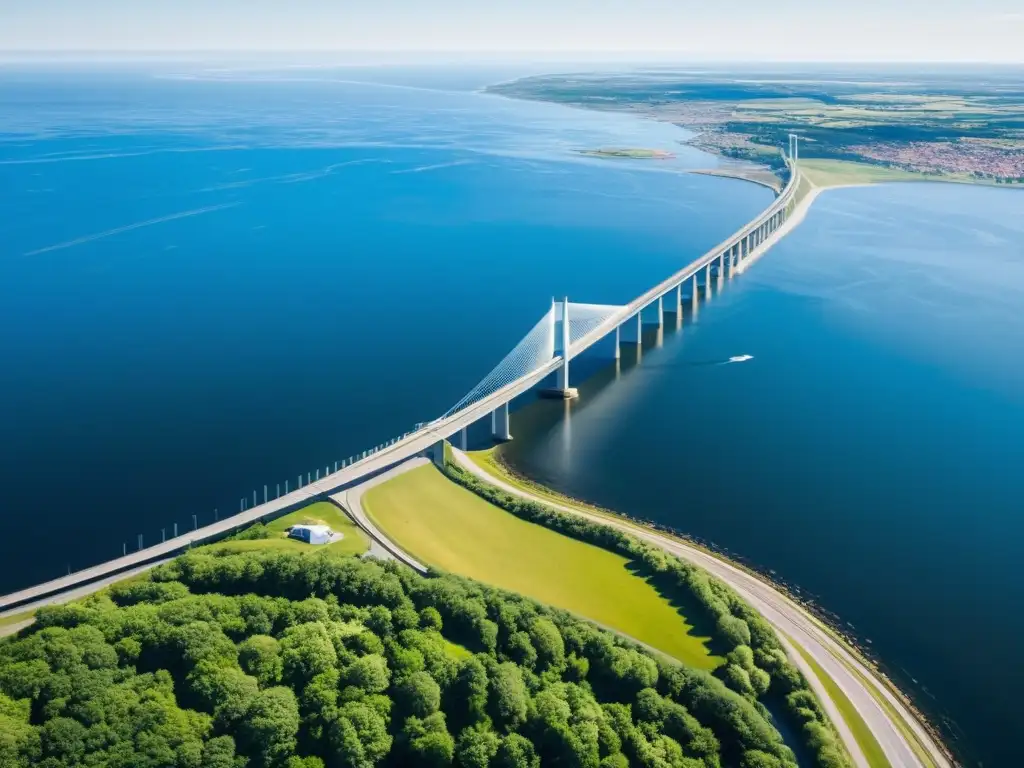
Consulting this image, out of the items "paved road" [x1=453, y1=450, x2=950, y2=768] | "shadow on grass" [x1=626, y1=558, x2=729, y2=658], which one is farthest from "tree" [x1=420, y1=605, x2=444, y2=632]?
"paved road" [x1=453, y1=450, x2=950, y2=768]

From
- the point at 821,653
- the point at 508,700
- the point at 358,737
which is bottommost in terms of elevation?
the point at 821,653

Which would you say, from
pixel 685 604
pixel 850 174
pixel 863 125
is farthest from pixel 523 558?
pixel 863 125

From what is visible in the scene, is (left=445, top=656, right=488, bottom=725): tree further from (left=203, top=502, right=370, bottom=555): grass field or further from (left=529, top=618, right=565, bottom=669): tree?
(left=203, top=502, right=370, bottom=555): grass field

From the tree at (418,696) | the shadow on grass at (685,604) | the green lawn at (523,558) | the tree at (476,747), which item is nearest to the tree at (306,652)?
the tree at (418,696)

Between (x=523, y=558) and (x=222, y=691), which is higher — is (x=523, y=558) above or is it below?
below

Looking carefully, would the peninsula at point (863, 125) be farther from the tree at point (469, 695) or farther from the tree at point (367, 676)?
the tree at point (367, 676)

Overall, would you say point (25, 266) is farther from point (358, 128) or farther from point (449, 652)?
point (358, 128)

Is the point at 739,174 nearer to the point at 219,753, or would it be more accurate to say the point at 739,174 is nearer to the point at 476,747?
the point at 476,747
